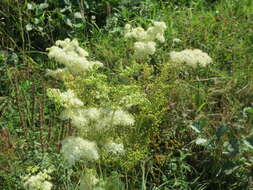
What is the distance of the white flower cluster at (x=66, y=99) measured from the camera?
67.5 inches

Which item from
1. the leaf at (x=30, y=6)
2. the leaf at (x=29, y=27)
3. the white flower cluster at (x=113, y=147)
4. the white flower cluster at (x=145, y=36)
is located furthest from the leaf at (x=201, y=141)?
the leaf at (x=30, y=6)

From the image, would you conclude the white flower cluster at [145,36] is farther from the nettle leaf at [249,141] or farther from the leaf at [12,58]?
the leaf at [12,58]

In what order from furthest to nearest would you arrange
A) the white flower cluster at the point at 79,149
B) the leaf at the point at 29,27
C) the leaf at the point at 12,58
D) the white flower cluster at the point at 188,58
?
1. the leaf at the point at 29,27
2. the leaf at the point at 12,58
3. the white flower cluster at the point at 188,58
4. the white flower cluster at the point at 79,149

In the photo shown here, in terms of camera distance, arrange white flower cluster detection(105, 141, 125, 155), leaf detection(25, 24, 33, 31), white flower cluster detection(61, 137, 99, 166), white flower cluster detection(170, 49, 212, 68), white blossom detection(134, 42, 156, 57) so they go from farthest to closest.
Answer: leaf detection(25, 24, 33, 31)
white flower cluster detection(170, 49, 212, 68)
white blossom detection(134, 42, 156, 57)
white flower cluster detection(105, 141, 125, 155)
white flower cluster detection(61, 137, 99, 166)

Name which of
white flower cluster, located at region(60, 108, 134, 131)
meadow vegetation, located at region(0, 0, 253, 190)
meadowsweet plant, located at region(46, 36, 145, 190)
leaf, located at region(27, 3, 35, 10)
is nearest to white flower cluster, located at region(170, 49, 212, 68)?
meadow vegetation, located at region(0, 0, 253, 190)

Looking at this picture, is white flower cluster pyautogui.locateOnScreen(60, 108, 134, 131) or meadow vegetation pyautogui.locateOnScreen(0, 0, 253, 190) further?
meadow vegetation pyautogui.locateOnScreen(0, 0, 253, 190)

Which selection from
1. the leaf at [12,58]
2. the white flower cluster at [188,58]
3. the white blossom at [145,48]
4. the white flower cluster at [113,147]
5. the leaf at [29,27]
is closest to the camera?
the white flower cluster at [113,147]

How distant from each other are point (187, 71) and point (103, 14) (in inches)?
48.4

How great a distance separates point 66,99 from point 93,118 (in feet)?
0.42

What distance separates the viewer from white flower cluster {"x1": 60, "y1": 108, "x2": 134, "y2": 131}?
173 centimetres

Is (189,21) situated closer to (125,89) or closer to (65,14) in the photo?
(65,14)

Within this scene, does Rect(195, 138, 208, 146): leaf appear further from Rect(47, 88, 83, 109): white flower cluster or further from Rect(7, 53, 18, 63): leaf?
Rect(7, 53, 18, 63): leaf

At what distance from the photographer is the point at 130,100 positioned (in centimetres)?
180

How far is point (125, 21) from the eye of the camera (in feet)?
13.3
